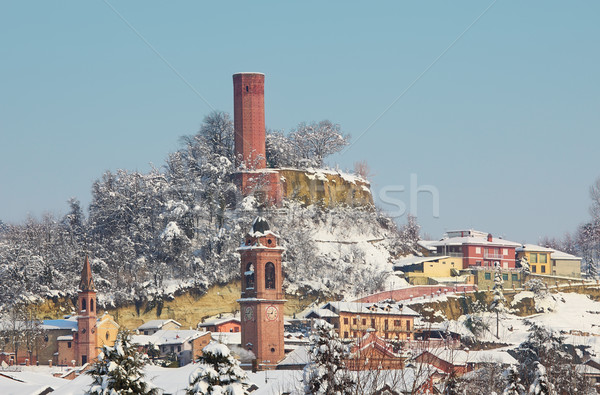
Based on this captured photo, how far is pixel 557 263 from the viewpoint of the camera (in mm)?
122812

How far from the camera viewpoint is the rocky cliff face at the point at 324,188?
116m

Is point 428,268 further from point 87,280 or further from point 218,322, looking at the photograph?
point 87,280

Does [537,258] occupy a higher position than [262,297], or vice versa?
[537,258]

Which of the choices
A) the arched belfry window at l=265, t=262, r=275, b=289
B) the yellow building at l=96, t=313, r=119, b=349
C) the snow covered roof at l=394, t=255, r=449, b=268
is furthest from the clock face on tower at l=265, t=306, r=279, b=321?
the snow covered roof at l=394, t=255, r=449, b=268

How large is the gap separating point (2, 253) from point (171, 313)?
1485cm

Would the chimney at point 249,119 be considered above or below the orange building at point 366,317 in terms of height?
above

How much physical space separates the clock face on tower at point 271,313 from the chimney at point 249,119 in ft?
113

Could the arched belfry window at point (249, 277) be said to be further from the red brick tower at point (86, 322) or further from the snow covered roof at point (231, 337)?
the red brick tower at point (86, 322)

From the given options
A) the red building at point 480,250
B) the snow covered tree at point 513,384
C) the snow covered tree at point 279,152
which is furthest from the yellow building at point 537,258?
the snow covered tree at point 513,384

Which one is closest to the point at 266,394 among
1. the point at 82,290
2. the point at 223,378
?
the point at 223,378

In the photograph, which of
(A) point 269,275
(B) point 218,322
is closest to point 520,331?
(B) point 218,322

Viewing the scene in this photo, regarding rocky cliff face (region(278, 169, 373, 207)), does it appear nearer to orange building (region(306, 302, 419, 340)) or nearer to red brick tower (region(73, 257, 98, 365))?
orange building (region(306, 302, 419, 340))

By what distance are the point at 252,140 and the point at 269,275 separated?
109 feet

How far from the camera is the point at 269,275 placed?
80.6m
